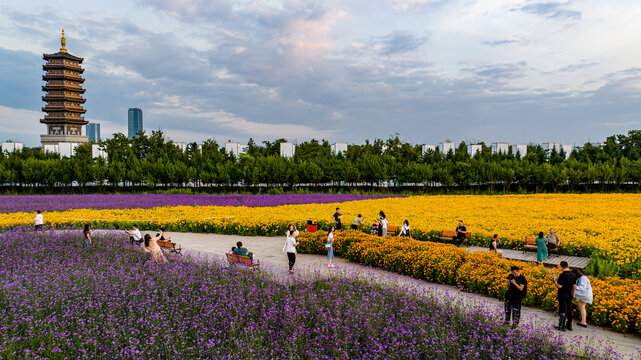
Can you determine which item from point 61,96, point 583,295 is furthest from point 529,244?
point 61,96

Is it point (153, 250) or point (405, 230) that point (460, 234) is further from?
point (153, 250)

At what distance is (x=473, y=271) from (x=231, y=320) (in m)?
6.99

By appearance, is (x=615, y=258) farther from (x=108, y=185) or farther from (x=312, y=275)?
(x=108, y=185)

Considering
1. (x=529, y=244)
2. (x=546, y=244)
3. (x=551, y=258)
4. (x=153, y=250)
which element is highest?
(x=153, y=250)

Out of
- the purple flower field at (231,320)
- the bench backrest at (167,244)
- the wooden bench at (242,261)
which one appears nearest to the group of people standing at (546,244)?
the purple flower field at (231,320)

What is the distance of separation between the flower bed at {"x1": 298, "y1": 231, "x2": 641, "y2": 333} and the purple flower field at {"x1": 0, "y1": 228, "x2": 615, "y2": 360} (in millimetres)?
2163

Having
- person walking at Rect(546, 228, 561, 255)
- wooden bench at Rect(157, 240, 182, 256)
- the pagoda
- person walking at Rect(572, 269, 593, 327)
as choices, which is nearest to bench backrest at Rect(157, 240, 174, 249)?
wooden bench at Rect(157, 240, 182, 256)

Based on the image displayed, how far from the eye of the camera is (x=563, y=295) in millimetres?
8617

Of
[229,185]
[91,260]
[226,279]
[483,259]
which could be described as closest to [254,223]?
[91,260]

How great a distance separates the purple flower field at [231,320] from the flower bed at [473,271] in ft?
7.10

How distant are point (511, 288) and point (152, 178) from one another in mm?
49936

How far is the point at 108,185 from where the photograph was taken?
2186 inches

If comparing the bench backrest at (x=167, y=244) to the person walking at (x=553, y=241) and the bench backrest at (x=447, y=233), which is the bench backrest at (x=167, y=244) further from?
the person walking at (x=553, y=241)

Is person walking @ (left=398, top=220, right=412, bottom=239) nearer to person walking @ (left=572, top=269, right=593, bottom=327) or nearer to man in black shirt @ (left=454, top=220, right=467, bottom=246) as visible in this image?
man in black shirt @ (left=454, top=220, right=467, bottom=246)
